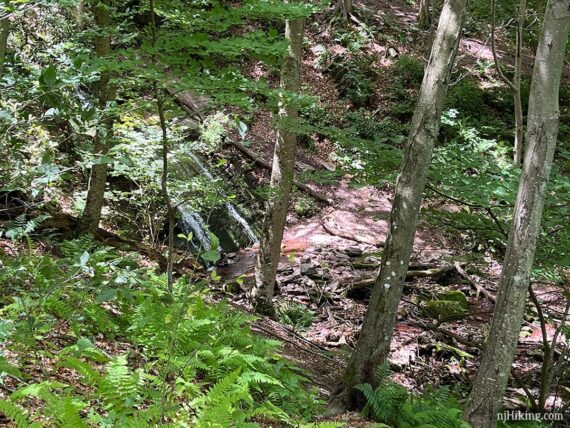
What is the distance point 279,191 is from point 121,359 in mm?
4762

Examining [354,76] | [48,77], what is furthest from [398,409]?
[354,76]

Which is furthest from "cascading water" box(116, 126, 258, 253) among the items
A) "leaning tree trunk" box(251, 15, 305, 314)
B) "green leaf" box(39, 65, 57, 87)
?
"green leaf" box(39, 65, 57, 87)

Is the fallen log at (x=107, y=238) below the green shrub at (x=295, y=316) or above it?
above

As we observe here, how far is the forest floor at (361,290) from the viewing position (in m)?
6.83

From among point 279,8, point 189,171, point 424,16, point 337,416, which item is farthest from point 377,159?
point 424,16

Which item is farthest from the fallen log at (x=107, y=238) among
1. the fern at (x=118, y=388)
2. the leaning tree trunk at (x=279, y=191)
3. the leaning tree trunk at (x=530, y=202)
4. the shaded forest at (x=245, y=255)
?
the leaning tree trunk at (x=530, y=202)

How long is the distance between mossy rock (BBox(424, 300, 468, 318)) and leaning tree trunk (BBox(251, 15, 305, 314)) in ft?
9.76

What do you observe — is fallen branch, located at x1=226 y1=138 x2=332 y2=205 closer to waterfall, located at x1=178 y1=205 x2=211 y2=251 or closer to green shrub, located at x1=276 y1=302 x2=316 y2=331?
waterfall, located at x1=178 y1=205 x2=211 y2=251

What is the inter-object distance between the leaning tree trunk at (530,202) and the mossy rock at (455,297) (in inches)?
189

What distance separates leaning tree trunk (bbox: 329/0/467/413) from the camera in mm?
4508

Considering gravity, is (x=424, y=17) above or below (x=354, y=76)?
above

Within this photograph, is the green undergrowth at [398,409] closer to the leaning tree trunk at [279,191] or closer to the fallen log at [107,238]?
the fallen log at [107,238]

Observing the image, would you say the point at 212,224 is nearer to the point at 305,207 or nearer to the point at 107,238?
the point at 305,207

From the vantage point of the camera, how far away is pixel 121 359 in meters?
2.96
